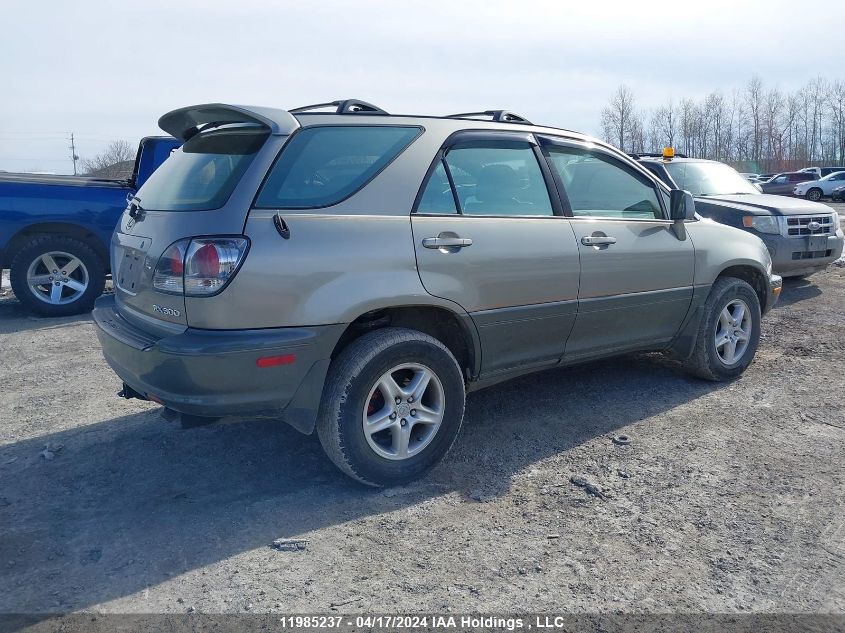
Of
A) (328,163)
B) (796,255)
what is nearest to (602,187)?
(328,163)

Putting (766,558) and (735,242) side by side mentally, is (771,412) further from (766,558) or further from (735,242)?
(766,558)

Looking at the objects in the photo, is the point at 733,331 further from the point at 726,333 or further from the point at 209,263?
the point at 209,263

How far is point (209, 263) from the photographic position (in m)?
3.15

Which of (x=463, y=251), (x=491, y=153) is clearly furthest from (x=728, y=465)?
(x=491, y=153)

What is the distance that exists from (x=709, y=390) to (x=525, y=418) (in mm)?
1463

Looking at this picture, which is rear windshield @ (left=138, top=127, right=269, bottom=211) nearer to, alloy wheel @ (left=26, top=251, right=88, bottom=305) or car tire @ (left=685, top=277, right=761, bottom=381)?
car tire @ (left=685, top=277, right=761, bottom=381)

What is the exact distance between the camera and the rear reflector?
3193mm

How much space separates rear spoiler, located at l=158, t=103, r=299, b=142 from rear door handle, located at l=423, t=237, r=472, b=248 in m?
0.83

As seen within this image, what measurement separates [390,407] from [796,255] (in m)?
6.79

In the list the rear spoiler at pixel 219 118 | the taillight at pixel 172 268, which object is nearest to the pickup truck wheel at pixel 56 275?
the rear spoiler at pixel 219 118

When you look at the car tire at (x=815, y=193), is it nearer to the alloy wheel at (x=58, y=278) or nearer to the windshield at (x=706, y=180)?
the windshield at (x=706, y=180)

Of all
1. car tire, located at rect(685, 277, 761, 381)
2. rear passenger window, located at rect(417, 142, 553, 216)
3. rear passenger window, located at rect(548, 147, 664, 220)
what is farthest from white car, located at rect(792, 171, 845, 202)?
rear passenger window, located at rect(417, 142, 553, 216)

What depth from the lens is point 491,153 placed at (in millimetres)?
4117

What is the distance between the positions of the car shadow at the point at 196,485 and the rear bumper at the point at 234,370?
0.49 metres
